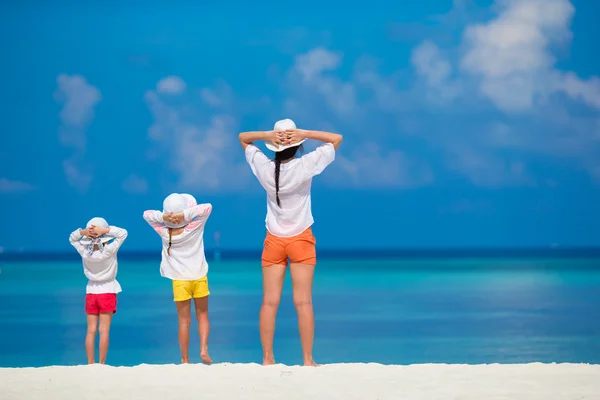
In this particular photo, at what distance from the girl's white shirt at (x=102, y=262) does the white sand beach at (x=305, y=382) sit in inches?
36.8

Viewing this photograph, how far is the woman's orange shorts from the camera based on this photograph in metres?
5.32

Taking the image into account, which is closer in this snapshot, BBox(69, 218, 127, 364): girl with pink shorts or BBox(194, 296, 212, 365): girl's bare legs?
BBox(194, 296, 212, 365): girl's bare legs

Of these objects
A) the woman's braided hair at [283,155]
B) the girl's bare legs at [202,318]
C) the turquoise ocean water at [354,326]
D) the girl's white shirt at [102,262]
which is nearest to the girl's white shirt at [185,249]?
the girl's bare legs at [202,318]

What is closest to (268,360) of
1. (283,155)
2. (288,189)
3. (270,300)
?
(270,300)

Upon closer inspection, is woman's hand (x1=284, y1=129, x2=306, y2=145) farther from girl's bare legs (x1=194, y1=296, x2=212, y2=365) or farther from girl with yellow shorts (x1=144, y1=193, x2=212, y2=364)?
girl's bare legs (x1=194, y1=296, x2=212, y2=365)

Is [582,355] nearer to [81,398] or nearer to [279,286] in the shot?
[279,286]

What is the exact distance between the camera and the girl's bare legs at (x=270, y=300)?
17.8 feet

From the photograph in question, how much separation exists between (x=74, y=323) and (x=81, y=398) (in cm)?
734

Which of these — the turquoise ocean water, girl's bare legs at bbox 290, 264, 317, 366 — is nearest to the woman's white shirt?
girl's bare legs at bbox 290, 264, 317, 366

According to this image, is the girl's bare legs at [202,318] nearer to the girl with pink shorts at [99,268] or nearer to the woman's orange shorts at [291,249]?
the girl with pink shorts at [99,268]

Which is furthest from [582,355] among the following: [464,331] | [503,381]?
[503,381]

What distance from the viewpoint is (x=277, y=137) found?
5.29m

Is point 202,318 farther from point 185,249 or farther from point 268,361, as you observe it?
point 268,361

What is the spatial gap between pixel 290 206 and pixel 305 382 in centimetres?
110
